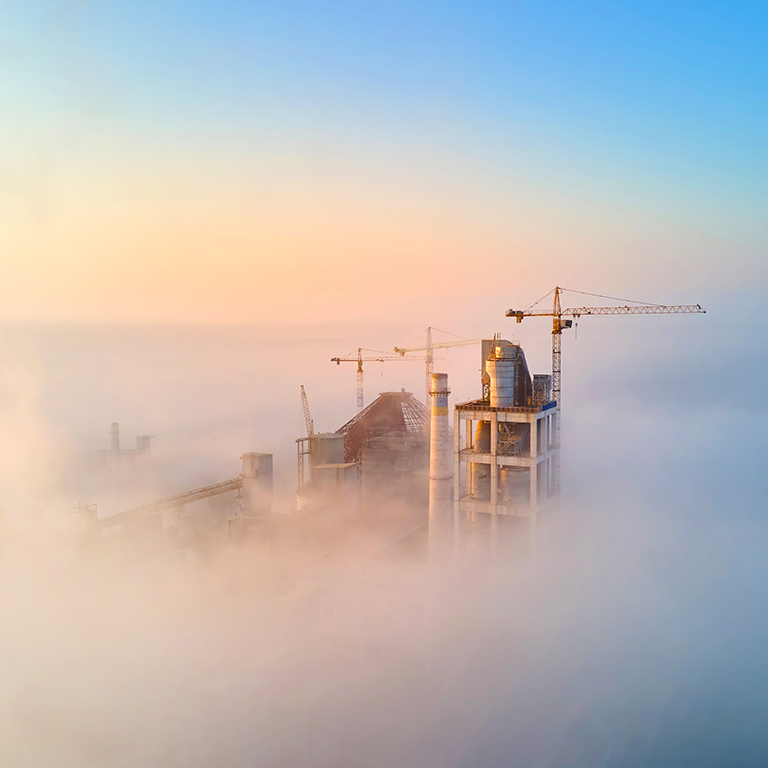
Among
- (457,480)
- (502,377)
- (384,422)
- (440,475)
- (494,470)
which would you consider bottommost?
(457,480)

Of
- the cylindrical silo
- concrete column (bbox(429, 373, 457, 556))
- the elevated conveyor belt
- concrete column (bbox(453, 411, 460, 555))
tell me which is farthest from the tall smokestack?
the elevated conveyor belt

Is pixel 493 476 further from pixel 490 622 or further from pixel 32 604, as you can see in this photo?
pixel 32 604

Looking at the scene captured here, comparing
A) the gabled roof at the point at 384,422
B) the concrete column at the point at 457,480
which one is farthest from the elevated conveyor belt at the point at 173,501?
the concrete column at the point at 457,480

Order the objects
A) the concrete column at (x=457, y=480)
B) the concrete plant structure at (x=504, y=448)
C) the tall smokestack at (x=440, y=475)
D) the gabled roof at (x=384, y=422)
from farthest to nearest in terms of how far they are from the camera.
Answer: the gabled roof at (x=384, y=422) < the tall smokestack at (x=440, y=475) < the concrete column at (x=457, y=480) < the concrete plant structure at (x=504, y=448)

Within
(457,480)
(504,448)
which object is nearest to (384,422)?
(457,480)

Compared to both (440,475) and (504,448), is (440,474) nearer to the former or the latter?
(440,475)

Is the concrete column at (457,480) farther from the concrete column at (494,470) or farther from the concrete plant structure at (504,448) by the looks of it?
the concrete column at (494,470)

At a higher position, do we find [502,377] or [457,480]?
[502,377]

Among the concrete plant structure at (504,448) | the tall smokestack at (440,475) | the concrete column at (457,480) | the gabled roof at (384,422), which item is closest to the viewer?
the concrete plant structure at (504,448)
